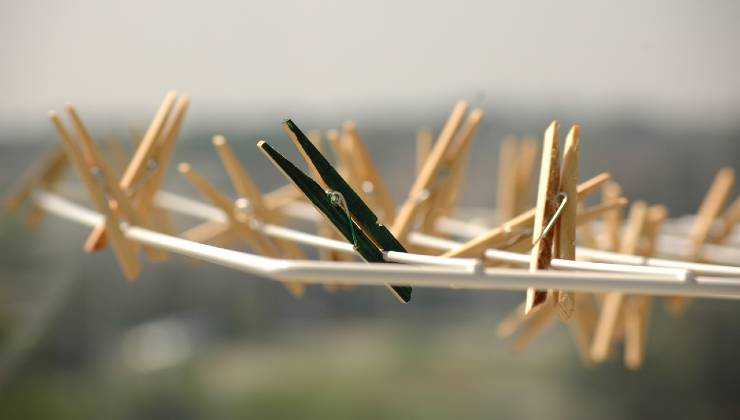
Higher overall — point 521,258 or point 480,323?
point 521,258

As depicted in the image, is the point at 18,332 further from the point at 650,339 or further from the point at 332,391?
the point at 650,339

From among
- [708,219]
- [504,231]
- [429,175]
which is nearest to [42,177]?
[429,175]

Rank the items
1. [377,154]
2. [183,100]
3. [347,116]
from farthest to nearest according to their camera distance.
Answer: [347,116] < [377,154] < [183,100]

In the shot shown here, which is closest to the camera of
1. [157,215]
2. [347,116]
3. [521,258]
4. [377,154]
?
[521,258]

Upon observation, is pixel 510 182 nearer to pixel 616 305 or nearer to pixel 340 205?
pixel 616 305

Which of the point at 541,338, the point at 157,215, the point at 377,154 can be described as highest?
the point at 157,215

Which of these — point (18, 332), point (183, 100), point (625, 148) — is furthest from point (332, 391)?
point (183, 100)

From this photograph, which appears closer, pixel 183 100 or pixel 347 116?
pixel 183 100
